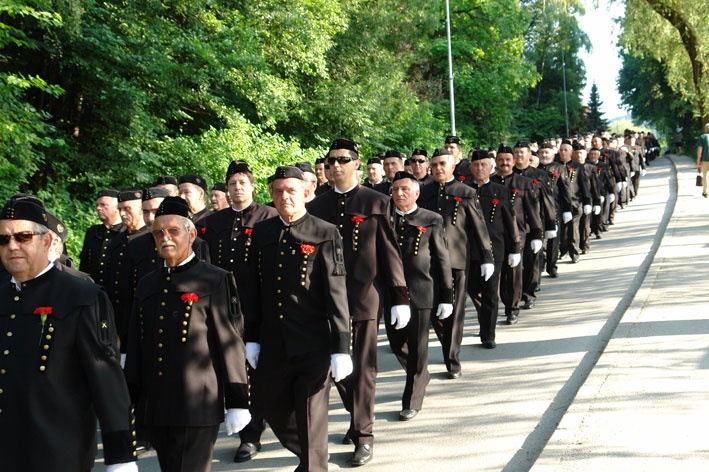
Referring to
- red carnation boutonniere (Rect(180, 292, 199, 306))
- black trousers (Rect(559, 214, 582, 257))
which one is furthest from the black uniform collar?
black trousers (Rect(559, 214, 582, 257))

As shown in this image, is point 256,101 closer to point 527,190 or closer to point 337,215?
point 527,190

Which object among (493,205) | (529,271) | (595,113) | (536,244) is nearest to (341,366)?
(493,205)

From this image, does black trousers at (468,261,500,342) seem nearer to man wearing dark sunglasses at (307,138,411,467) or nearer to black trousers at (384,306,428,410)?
black trousers at (384,306,428,410)

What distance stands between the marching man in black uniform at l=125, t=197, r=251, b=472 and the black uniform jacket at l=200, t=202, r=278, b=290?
282cm

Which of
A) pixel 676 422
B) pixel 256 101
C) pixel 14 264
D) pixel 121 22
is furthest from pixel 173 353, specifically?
pixel 256 101

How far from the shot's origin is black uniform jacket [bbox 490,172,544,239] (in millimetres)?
12867

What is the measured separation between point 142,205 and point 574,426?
4.36 m

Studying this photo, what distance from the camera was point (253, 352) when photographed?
20.5 ft

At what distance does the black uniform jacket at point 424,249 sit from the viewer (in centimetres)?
854

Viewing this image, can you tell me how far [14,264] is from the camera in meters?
4.11

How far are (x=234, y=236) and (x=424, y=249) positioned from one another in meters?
1.80

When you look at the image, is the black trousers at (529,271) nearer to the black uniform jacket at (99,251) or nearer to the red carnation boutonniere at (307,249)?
the black uniform jacket at (99,251)

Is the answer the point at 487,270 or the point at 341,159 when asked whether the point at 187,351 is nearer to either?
the point at 341,159

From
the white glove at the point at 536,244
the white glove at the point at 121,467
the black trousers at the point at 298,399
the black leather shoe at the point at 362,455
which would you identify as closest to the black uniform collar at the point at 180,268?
the black trousers at the point at 298,399
